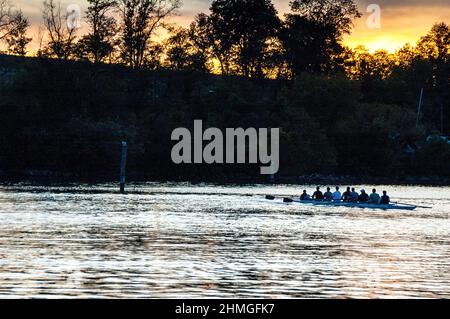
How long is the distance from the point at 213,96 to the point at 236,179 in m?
11.8

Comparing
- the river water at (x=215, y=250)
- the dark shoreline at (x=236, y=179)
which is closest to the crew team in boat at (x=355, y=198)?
the river water at (x=215, y=250)

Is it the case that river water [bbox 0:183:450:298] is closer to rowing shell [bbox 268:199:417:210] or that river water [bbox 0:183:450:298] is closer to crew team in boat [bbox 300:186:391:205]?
rowing shell [bbox 268:199:417:210]

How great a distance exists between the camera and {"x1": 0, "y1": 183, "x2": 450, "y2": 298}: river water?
31.1 meters

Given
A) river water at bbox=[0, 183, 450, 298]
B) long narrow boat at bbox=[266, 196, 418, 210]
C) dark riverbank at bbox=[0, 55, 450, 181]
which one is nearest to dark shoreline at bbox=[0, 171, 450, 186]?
dark riverbank at bbox=[0, 55, 450, 181]

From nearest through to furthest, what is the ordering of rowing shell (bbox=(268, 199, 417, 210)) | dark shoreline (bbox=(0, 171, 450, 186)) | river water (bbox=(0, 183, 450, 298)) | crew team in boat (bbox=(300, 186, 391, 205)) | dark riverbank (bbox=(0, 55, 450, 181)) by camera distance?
1. river water (bbox=(0, 183, 450, 298))
2. rowing shell (bbox=(268, 199, 417, 210))
3. crew team in boat (bbox=(300, 186, 391, 205))
4. dark shoreline (bbox=(0, 171, 450, 186))
5. dark riverbank (bbox=(0, 55, 450, 181))

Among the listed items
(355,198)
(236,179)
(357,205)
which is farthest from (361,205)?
(236,179)

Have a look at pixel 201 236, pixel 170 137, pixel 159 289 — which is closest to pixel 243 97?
pixel 170 137

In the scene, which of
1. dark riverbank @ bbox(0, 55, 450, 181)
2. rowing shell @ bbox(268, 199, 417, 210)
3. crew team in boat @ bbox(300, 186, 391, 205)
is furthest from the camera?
dark riverbank @ bbox(0, 55, 450, 181)

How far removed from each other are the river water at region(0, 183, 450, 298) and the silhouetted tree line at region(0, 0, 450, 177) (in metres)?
44.5

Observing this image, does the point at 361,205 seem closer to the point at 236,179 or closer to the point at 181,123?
the point at 236,179

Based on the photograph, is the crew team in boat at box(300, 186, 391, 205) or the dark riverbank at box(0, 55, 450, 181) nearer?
the crew team in boat at box(300, 186, 391, 205)

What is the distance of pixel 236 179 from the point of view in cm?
12438
